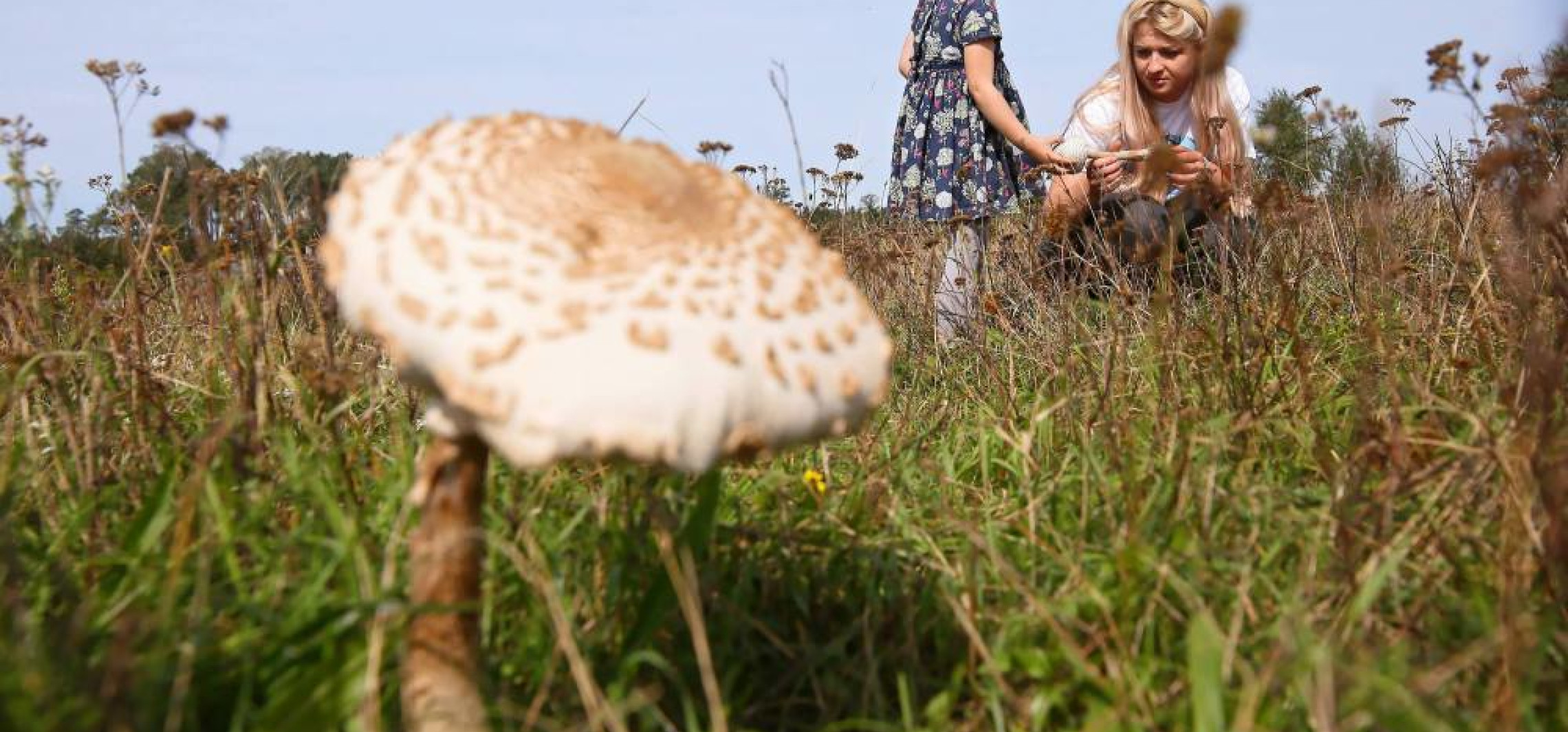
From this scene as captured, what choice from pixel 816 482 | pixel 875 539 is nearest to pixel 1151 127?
pixel 816 482

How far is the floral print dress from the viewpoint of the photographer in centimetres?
569

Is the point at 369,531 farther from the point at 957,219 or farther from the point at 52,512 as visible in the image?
the point at 957,219

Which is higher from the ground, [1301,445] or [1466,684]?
[1301,445]

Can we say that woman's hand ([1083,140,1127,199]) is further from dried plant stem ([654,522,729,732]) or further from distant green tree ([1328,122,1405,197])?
dried plant stem ([654,522,729,732])

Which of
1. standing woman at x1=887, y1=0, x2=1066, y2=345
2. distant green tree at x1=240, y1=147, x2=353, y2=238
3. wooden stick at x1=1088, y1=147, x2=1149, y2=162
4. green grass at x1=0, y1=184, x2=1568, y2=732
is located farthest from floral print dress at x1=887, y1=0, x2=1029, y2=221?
distant green tree at x1=240, y1=147, x2=353, y2=238

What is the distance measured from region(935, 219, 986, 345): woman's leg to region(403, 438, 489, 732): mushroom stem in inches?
93.4

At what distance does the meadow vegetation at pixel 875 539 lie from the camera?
172cm

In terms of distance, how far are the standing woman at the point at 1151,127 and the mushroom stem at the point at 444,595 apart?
2.69 m

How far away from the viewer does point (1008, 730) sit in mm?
1938

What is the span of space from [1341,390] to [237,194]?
10.0 feet

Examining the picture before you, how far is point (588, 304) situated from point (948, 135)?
460 centimetres

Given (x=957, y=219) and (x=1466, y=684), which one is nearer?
(x=1466, y=684)

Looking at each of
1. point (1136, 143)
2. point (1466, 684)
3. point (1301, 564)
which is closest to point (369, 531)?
point (1301, 564)

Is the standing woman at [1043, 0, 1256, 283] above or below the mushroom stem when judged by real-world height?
above
